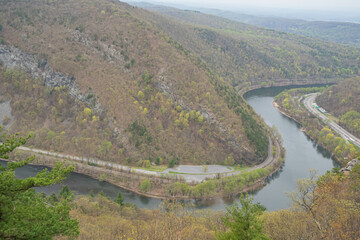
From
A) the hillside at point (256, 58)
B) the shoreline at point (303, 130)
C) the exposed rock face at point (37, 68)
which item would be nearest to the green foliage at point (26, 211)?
the exposed rock face at point (37, 68)

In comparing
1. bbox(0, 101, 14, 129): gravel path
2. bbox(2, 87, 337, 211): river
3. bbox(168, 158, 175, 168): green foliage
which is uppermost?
bbox(0, 101, 14, 129): gravel path

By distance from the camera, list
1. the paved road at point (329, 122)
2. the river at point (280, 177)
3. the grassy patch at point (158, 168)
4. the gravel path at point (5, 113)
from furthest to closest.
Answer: the paved road at point (329, 122) → the gravel path at point (5, 113) → the grassy patch at point (158, 168) → the river at point (280, 177)

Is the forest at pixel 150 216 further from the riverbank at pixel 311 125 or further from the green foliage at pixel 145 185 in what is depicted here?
the riverbank at pixel 311 125

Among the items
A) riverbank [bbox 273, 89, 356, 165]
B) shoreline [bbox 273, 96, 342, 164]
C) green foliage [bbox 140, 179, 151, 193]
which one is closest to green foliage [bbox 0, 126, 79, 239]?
green foliage [bbox 140, 179, 151, 193]

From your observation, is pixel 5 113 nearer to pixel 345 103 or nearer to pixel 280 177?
pixel 280 177

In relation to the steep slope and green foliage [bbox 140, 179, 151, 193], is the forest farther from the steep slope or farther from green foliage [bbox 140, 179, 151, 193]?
the steep slope

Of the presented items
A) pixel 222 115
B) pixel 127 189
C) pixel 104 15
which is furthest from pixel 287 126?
pixel 104 15
